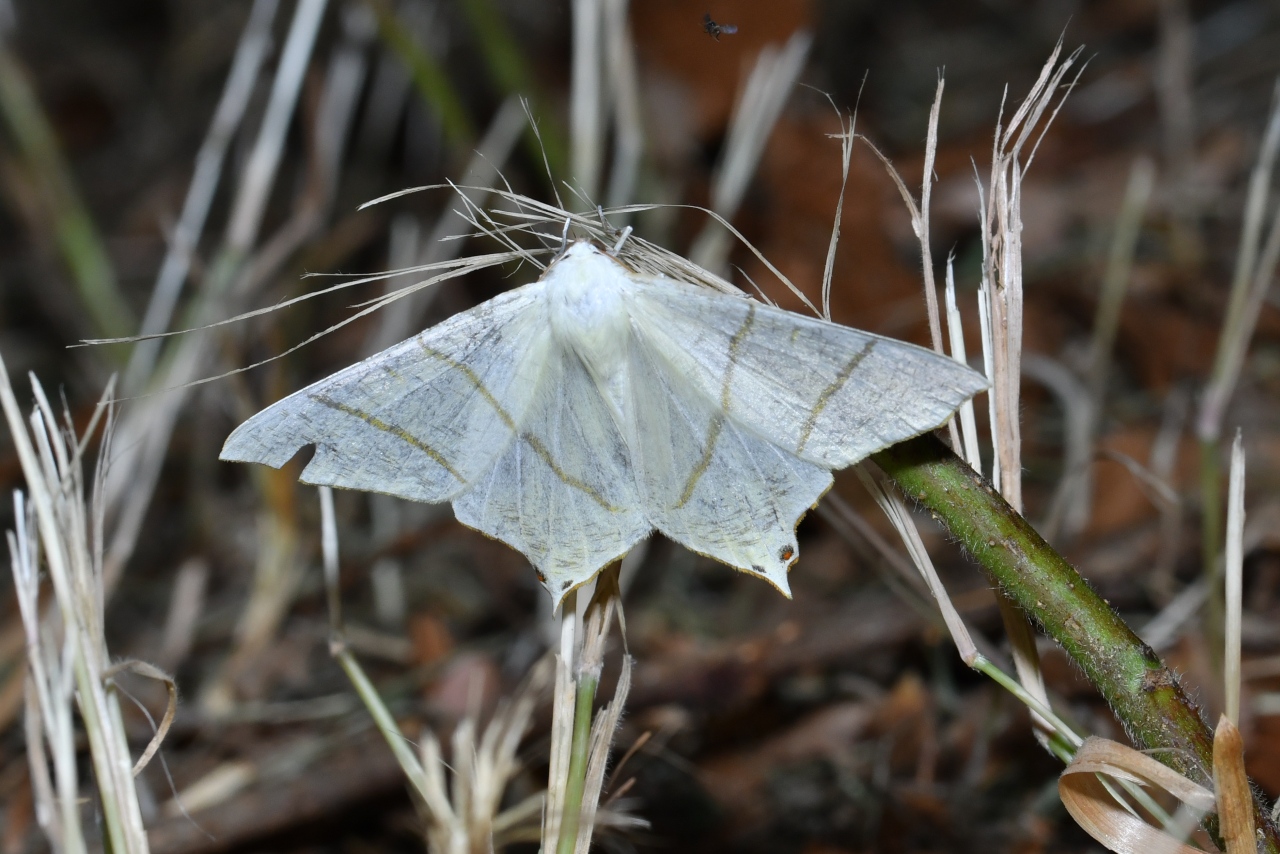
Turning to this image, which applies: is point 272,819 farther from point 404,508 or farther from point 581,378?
point 404,508

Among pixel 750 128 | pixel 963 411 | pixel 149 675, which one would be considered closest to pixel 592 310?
pixel 963 411

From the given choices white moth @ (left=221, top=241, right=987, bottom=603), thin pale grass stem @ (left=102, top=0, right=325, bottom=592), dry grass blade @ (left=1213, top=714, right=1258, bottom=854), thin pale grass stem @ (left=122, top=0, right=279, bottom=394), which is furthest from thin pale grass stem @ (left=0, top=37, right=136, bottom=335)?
dry grass blade @ (left=1213, top=714, right=1258, bottom=854)

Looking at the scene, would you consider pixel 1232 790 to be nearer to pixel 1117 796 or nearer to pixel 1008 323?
pixel 1117 796

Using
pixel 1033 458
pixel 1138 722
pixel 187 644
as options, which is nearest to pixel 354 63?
pixel 187 644

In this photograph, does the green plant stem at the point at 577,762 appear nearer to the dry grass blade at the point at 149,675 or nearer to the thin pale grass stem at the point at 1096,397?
the dry grass blade at the point at 149,675

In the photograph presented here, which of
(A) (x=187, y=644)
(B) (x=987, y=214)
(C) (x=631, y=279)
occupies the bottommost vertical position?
(A) (x=187, y=644)

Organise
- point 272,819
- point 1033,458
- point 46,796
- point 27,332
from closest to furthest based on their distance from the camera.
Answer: point 46,796 → point 272,819 → point 1033,458 → point 27,332

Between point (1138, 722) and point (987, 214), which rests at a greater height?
point (987, 214)

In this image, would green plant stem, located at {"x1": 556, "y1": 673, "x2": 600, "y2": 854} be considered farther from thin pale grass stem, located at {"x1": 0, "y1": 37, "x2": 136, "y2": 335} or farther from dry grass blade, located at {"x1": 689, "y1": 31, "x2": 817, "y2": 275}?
thin pale grass stem, located at {"x1": 0, "y1": 37, "x2": 136, "y2": 335}

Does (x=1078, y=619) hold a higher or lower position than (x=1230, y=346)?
lower
